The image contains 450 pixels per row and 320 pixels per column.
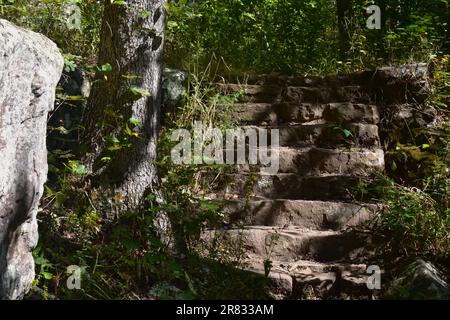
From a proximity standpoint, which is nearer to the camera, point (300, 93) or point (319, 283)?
point (319, 283)

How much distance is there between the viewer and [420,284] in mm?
3439

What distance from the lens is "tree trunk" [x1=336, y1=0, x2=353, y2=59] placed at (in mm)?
7539

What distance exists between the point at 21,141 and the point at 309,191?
2.77 metres

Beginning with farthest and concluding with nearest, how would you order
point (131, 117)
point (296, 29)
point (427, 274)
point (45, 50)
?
point (296, 29)
point (131, 117)
point (427, 274)
point (45, 50)

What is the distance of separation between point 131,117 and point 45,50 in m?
1.18

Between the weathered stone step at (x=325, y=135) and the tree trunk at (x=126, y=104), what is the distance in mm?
1364

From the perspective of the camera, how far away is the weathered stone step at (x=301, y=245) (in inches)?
167

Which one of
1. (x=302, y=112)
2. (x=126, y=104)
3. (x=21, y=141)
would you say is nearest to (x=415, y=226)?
(x=302, y=112)

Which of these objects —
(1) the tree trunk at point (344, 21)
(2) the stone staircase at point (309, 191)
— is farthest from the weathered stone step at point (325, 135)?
(1) the tree trunk at point (344, 21)

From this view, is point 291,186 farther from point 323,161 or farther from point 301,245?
point 301,245

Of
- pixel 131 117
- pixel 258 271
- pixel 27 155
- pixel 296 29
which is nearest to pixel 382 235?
pixel 258 271

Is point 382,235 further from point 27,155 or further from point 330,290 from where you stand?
point 27,155

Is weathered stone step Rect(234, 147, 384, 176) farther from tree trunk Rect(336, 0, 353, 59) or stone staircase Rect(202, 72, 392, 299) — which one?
tree trunk Rect(336, 0, 353, 59)
